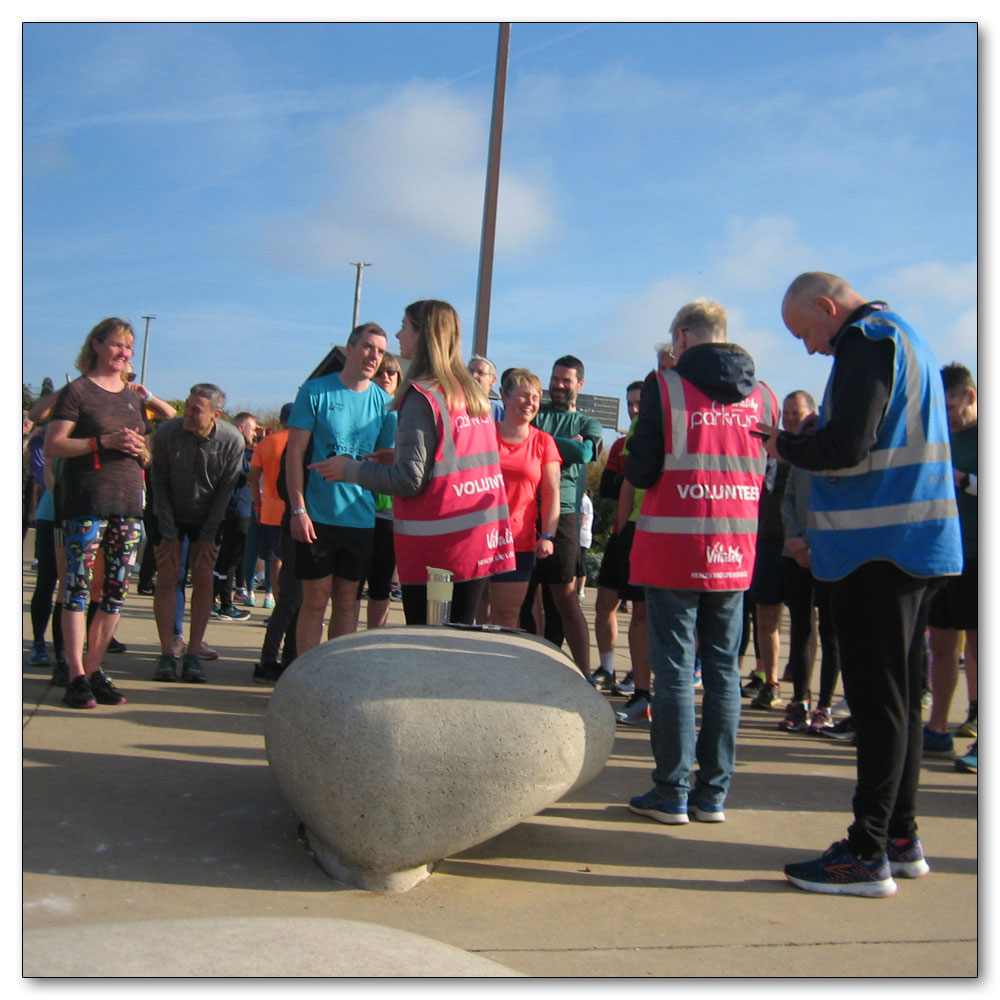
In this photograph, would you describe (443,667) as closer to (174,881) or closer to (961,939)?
(174,881)

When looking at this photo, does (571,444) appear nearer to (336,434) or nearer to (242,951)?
(336,434)

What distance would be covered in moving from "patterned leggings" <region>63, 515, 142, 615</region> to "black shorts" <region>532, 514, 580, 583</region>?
240 cm

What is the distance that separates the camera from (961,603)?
5215 millimetres

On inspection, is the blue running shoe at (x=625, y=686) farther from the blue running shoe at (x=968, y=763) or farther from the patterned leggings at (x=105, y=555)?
the patterned leggings at (x=105, y=555)

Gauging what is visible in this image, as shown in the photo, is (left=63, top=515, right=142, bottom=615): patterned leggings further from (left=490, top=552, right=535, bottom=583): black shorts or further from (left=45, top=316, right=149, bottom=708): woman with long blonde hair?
(left=490, top=552, right=535, bottom=583): black shorts

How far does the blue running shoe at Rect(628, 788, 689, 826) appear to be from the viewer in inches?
152

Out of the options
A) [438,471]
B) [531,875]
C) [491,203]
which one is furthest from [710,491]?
[491,203]

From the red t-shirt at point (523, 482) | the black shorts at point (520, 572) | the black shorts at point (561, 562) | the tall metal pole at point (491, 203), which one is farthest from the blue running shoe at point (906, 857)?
the tall metal pole at point (491, 203)

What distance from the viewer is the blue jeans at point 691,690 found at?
3875 millimetres

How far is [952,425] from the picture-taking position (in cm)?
534

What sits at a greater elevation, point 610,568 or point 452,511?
point 452,511

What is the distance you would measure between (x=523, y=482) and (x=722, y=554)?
2.02 meters

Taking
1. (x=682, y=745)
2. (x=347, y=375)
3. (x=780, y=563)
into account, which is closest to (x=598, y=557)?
(x=780, y=563)

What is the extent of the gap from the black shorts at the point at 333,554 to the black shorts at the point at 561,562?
4.21ft
